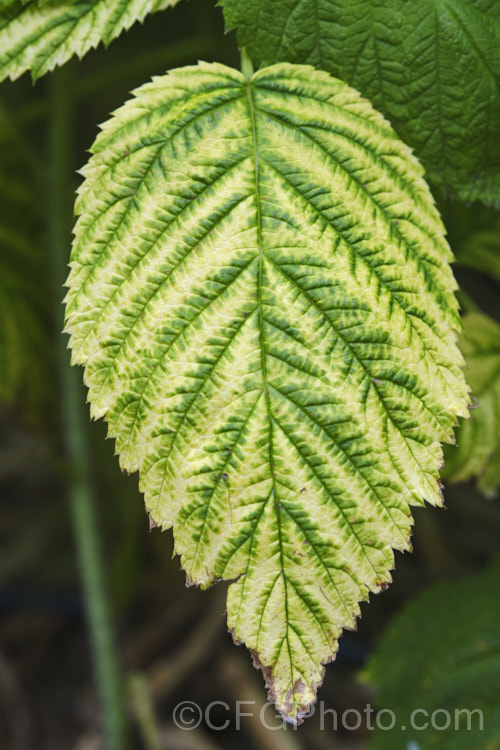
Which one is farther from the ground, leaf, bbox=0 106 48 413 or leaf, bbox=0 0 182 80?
leaf, bbox=0 0 182 80

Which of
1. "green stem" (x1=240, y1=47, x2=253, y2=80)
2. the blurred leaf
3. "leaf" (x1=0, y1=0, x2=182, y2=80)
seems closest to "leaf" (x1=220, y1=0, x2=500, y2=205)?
"green stem" (x1=240, y1=47, x2=253, y2=80)

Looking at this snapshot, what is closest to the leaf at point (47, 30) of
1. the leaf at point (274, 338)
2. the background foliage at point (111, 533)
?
the leaf at point (274, 338)

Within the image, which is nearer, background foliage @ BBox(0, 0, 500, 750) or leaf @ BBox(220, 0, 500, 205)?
leaf @ BBox(220, 0, 500, 205)

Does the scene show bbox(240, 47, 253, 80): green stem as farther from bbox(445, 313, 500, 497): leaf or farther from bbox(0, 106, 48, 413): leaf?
bbox(0, 106, 48, 413): leaf

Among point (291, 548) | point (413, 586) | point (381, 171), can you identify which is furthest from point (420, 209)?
point (413, 586)

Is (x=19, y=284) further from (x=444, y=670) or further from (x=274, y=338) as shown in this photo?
A: (x=444, y=670)

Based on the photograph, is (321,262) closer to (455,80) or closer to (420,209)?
(420,209)

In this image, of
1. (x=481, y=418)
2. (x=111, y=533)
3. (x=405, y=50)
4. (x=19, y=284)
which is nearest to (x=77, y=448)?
(x=19, y=284)
